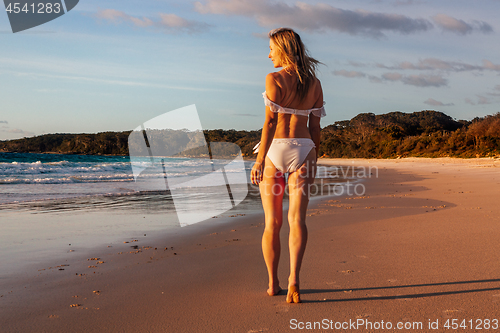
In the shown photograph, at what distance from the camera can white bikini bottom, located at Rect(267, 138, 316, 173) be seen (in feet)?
7.88

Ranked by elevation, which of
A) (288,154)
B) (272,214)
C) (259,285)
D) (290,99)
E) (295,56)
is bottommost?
(259,285)

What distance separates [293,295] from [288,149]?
3.23 ft

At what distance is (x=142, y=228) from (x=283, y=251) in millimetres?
2305

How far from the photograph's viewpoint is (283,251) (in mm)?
3588

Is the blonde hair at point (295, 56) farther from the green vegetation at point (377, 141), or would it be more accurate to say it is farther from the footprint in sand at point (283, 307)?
the green vegetation at point (377, 141)

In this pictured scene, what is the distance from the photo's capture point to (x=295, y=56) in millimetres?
2406

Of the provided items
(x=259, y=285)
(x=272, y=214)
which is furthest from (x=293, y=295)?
(x=272, y=214)

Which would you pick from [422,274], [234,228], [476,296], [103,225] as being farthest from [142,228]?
[476,296]

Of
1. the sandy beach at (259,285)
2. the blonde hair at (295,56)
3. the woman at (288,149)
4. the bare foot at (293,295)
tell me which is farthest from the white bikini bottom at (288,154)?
the sandy beach at (259,285)

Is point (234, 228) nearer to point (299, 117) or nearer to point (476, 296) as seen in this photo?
point (299, 117)

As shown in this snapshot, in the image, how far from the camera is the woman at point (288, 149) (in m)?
2.38

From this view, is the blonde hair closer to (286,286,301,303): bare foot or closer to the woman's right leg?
the woman's right leg

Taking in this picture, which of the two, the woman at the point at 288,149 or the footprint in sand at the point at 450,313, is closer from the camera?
the footprint in sand at the point at 450,313

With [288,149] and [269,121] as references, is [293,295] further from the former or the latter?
[269,121]
